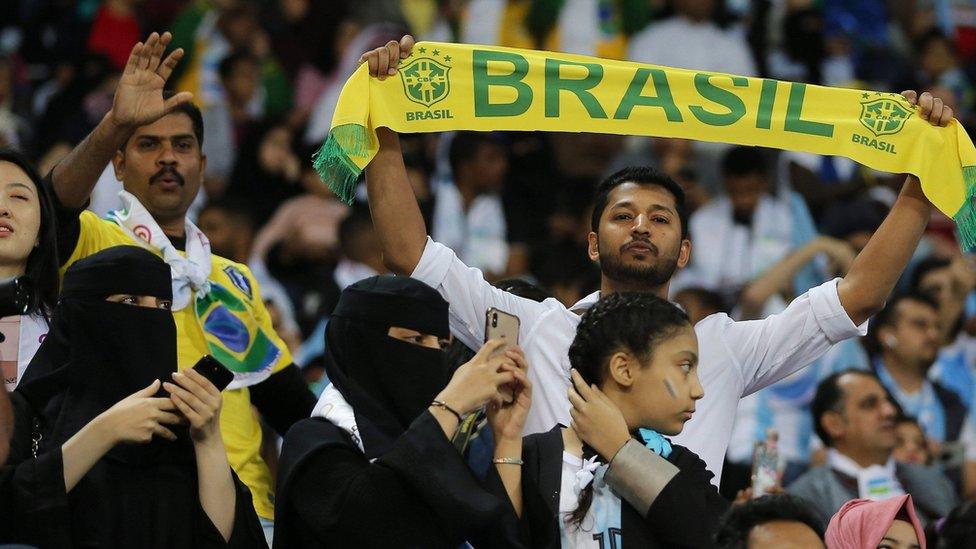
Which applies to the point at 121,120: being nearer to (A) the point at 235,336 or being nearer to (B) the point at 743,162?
(A) the point at 235,336

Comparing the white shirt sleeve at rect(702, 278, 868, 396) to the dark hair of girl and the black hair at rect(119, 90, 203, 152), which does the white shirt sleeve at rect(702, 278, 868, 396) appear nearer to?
the dark hair of girl

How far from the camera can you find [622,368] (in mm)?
4281

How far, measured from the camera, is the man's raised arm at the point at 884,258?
505 cm

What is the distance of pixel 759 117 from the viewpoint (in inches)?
209

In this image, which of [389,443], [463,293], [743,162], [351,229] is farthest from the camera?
[743,162]

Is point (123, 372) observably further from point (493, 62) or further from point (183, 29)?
point (183, 29)

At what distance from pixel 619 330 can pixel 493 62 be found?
48.1 inches

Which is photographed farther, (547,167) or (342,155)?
(547,167)

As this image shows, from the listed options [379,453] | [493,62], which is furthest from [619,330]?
[493,62]

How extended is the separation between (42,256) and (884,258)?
247cm

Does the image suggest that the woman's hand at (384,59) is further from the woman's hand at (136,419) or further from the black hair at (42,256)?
the woman's hand at (136,419)

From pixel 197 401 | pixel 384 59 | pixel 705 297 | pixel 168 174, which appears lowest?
pixel 197 401

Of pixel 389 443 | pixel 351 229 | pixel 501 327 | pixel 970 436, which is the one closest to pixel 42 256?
pixel 389 443

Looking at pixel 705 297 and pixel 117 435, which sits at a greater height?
pixel 705 297
